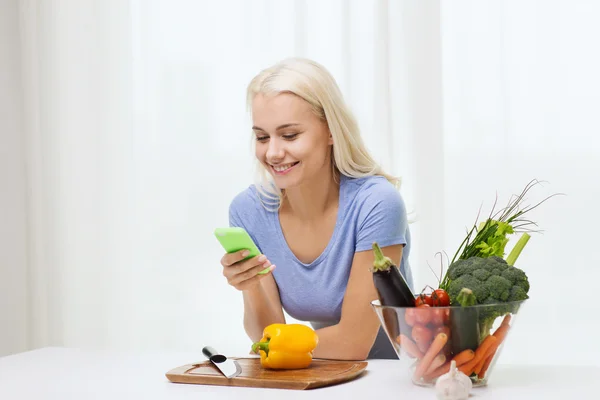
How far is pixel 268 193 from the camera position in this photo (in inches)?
92.2

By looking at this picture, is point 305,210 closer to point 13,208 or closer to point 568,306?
point 568,306

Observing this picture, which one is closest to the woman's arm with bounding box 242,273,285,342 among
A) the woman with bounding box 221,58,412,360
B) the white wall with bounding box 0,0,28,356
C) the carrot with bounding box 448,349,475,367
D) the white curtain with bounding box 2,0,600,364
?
the woman with bounding box 221,58,412,360

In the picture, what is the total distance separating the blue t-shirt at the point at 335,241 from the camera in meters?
2.09

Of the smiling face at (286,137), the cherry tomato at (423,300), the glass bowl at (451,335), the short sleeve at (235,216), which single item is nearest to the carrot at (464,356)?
the glass bowl at (451,335)

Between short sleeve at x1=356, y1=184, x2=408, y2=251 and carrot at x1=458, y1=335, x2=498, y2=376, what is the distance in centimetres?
65

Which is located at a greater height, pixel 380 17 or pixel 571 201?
pixel 380 17

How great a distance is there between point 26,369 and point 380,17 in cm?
240

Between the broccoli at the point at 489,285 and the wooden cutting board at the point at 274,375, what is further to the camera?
the wooden cutting board at the point at 274,375

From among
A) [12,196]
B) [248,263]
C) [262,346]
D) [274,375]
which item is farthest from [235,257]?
[12,196]

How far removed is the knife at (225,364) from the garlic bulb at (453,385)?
0.46 metres

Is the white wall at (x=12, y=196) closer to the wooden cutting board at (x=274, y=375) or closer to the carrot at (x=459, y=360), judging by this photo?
the wooden cutting board at (x=274, y=375)

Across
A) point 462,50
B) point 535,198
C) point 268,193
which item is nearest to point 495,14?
point 462,50

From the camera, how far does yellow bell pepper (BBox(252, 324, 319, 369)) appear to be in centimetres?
167

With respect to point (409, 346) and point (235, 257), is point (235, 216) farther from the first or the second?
point (409, 346)
